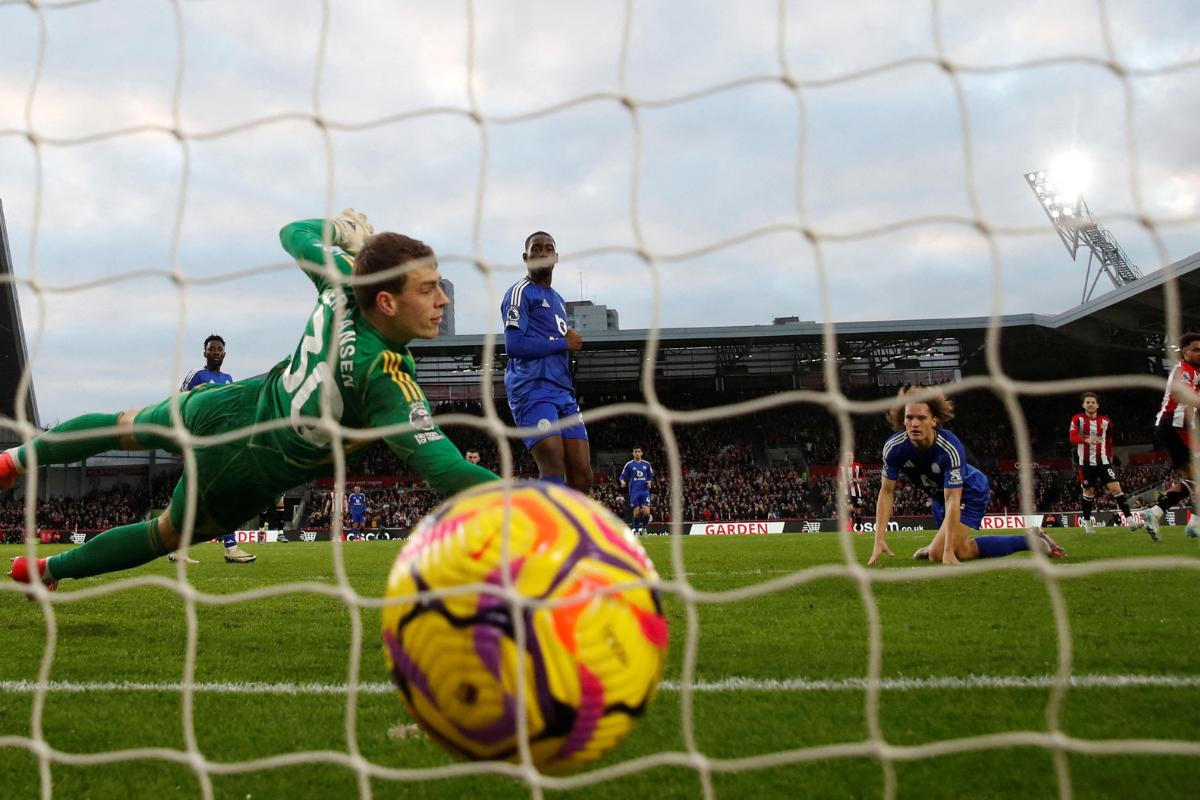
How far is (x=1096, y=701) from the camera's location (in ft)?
9.49

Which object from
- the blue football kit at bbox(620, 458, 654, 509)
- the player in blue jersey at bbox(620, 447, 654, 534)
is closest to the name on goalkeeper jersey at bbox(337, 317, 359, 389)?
the player in blue jersey at bbox(620, 447, 654, 534)

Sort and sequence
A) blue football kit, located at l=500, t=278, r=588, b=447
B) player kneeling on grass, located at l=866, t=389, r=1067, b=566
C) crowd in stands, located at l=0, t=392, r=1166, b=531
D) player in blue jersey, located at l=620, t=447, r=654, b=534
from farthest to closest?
crowd in stands, located at l=0, t=392, r=1166, b=531 → player in blue jersey, located at l=620, t=447, r=654, b=534 → player kneeling on grass, located at l=866, t=389, r=1067, b=566 → blue football kit, located at l=500, t=278, r=588, b=447

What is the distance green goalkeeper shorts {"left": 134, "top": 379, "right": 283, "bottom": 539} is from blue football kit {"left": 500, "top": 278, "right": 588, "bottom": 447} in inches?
113

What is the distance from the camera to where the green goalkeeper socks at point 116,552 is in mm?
3936

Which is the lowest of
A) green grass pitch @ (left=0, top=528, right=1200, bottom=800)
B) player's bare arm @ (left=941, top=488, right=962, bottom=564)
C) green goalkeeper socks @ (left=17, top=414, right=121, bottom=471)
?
green grass pitch @ (left=0, top=528, right=1200, bottom=800)

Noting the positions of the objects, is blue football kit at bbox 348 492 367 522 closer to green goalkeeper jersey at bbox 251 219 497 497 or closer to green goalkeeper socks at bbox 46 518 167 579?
green goalkeeper socks at bbox 46 518 167 579

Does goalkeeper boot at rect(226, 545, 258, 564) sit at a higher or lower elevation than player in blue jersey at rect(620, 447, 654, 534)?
lower

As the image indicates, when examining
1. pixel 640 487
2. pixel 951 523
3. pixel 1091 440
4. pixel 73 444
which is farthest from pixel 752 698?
pixel 640 487

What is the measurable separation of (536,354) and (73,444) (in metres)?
3.28

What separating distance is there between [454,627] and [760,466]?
32759 millimetres

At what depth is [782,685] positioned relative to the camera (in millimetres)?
3268

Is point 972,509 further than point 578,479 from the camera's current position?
Yes

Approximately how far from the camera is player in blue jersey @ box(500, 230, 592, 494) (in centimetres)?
628

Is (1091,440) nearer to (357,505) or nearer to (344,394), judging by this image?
(344,394)
